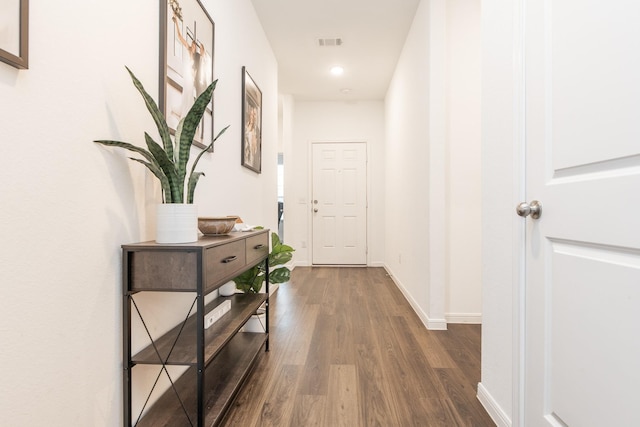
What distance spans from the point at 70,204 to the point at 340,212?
4.54 m

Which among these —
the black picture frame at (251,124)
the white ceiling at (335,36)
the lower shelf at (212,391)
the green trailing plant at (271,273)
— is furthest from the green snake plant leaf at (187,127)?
the white ceiling at (335,36)

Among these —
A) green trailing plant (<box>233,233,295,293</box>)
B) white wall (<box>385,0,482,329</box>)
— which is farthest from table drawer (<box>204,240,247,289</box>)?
white wall (<box>385,0,482,329</box>)

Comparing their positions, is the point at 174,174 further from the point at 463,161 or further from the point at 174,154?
the point at 463,161

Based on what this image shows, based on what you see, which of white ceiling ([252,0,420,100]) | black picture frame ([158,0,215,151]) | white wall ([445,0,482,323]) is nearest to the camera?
black picture frame ([158,0,215,151])

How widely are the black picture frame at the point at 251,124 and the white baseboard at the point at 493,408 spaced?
6.79 feet

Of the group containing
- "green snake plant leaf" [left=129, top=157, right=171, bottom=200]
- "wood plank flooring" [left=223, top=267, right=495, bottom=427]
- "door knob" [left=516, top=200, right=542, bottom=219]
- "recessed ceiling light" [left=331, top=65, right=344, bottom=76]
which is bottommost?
"wood plank flooring" [left=223, top=267, right=495, bottom=427]

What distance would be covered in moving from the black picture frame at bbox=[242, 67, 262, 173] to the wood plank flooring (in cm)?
134

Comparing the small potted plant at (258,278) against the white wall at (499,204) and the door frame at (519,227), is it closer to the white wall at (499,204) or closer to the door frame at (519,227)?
the white wall at (499,204)

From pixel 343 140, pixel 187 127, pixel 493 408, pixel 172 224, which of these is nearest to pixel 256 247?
pixel 172 224

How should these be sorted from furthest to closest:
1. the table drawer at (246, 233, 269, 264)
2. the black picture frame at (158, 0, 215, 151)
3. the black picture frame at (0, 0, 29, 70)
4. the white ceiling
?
1. the white ceiling
2. the table drawer at (246, 233, 269, 264)
3. the black picture frame at (158, 0, 215, 151)
4. the black picture frame at (0, 0, 29, 70)

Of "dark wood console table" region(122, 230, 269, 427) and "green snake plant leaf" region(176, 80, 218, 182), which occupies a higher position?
"green snake plant leaf" region(176, 80, 218, 182)

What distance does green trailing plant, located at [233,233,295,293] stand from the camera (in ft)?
7.28

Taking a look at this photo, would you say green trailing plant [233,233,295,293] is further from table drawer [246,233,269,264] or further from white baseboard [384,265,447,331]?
white baseboard [384,265,447,331]

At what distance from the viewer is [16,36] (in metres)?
0.79
